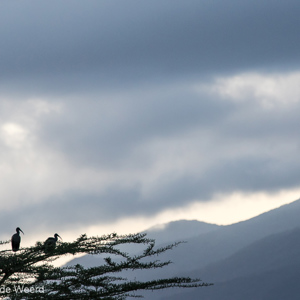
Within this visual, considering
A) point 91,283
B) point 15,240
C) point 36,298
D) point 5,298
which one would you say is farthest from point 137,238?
point 15,240

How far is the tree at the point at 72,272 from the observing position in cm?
2445

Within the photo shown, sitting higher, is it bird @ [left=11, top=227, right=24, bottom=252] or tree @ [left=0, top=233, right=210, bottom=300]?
bird @ [left=11, top=227, right=24, bottom=252]

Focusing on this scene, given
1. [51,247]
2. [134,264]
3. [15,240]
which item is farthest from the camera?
[15,240]

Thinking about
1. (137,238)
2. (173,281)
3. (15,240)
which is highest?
(15,240)

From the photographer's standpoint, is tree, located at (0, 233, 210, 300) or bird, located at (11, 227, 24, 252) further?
bird, located at (11, 227, 24, 252)

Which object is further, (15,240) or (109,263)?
(15,240)

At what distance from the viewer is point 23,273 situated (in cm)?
2572

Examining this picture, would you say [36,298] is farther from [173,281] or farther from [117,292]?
[173,281]

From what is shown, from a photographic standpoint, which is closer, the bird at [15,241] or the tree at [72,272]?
the tree at [72,272]

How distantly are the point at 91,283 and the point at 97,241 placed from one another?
9.40 ft

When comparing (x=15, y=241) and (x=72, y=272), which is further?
(x=15, y=241)

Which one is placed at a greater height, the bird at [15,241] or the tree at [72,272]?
the bird at [15,241]

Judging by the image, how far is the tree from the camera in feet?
80.2

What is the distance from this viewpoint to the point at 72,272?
2567cm
